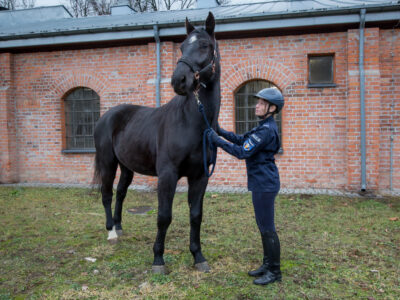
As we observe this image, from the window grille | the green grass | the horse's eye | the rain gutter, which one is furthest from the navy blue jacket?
the window grille

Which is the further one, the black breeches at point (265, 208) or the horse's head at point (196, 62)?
the black breeches at point (265, 208)

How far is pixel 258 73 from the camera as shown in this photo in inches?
313

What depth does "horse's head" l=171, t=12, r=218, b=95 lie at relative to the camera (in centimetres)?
260

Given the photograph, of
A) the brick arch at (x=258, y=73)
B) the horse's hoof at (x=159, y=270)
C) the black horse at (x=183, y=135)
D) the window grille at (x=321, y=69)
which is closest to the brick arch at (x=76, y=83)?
the brick arch at (x=258, y=73)

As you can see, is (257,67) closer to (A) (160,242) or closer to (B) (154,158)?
(B) (154,158)

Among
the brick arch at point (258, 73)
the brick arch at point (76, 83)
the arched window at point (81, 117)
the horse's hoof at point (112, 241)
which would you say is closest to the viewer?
the horse's hoof at point (112, 241)

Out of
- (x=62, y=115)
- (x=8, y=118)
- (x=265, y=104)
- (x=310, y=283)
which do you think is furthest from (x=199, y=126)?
(x=8, y=118)

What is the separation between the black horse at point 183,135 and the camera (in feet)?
9.16

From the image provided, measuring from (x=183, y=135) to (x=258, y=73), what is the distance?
5485 mm

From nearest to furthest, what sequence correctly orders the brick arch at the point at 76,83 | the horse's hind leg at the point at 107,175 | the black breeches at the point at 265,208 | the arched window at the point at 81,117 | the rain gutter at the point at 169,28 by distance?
1. the black breeches at the point at 265,208
2. the horse's hind leg at the point at 107,175
3. the rain gutter at the point at 169,28
4. the brick arch at the point at 76,83
5. the arched window at the point at 81,117

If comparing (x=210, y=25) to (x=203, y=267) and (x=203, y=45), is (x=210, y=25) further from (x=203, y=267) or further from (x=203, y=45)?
(x=203, y=267)

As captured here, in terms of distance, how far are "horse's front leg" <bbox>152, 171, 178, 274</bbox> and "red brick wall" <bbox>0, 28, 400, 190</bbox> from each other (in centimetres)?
504

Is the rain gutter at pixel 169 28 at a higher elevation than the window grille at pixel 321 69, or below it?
higher

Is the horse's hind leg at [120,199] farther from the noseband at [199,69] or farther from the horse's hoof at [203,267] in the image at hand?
the noseband at [199,69]
